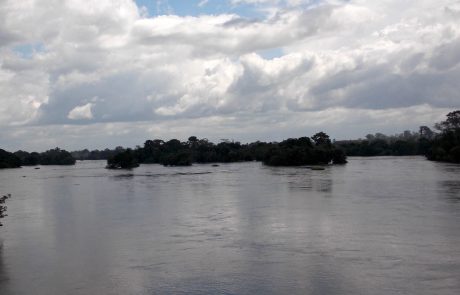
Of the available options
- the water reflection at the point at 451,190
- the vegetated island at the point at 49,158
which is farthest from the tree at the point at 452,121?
the vegetated island at the point at 49,158

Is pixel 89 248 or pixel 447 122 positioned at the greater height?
Answer: pixel 447 122

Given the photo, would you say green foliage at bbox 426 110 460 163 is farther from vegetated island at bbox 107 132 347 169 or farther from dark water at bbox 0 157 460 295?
dark water at bbox 0 157 460 295

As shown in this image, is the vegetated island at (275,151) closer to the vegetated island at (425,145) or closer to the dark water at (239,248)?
the vegetated island at (425,145)

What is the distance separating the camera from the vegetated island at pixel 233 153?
229 feet

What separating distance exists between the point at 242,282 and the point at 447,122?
74.0m

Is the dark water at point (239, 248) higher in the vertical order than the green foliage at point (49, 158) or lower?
lower

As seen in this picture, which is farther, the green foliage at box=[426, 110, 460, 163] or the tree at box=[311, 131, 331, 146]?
the tree at box=[311, 131, 331, 146]

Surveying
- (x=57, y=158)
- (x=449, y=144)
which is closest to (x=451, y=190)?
(x=449, y=144)

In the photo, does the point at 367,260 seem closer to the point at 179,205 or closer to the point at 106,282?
the point at 106,282

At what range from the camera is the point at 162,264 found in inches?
458

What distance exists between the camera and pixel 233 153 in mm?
97438

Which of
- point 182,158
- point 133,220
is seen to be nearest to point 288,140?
point 182,158

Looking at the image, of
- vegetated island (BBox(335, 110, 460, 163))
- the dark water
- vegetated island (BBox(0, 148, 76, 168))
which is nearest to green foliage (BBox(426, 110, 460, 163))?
vegetated island (BBox(335, 110, 460, 163))

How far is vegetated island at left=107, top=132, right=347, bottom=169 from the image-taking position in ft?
229
